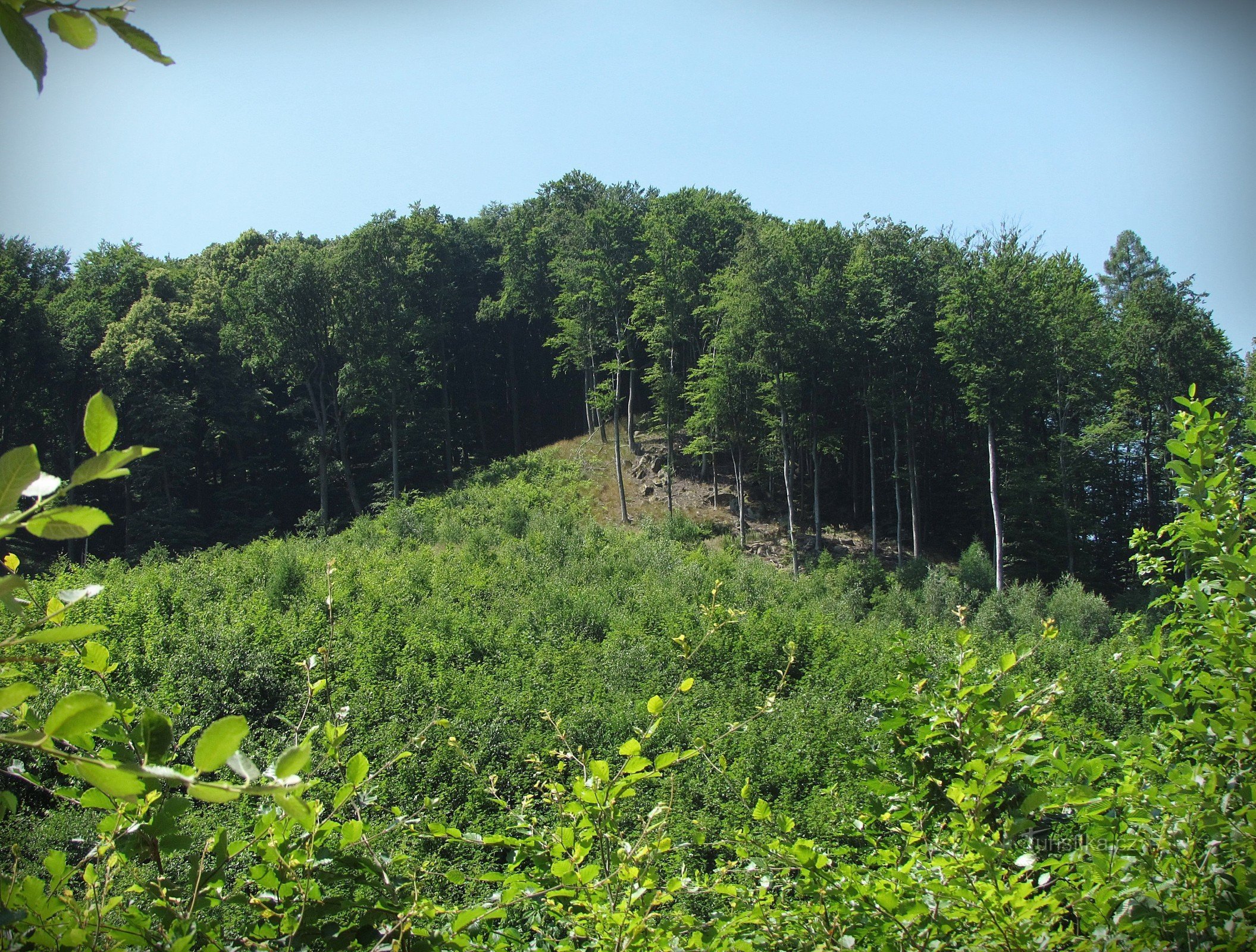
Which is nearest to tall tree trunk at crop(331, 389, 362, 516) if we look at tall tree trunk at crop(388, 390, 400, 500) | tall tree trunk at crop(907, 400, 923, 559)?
tall tree trunk at crop(388, 390, 400, 500)

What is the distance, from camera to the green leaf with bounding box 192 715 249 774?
2.40ft

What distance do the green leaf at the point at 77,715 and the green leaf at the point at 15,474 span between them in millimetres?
196

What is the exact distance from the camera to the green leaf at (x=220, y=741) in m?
0.73

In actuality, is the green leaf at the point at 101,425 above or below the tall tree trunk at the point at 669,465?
above

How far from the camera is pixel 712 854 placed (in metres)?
6.18

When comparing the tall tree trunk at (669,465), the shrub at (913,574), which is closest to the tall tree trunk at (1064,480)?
the shrub at (913,574)

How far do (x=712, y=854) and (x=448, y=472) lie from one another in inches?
996

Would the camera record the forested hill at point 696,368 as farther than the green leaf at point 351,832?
Yes

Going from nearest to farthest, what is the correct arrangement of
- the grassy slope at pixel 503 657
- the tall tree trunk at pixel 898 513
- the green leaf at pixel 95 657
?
the green leaf at pixel 95 657, the grassy slope at pixel 503 657, the tall tree trunk at pixel 898 513

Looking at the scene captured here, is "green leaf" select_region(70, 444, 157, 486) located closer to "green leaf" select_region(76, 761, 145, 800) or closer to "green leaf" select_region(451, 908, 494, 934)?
"green leaf" select_region(76, 761, 145, 800)

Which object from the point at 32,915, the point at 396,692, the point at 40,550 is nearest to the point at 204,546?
the point at 40,550

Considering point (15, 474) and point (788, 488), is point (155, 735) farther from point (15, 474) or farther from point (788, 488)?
point (788, 488)

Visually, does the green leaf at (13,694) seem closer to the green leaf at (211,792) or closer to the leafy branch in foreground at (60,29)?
the green leaf at (211,792)

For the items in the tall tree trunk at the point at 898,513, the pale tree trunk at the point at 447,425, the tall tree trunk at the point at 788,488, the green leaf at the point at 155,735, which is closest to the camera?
the green leaf at the point at 155,735
